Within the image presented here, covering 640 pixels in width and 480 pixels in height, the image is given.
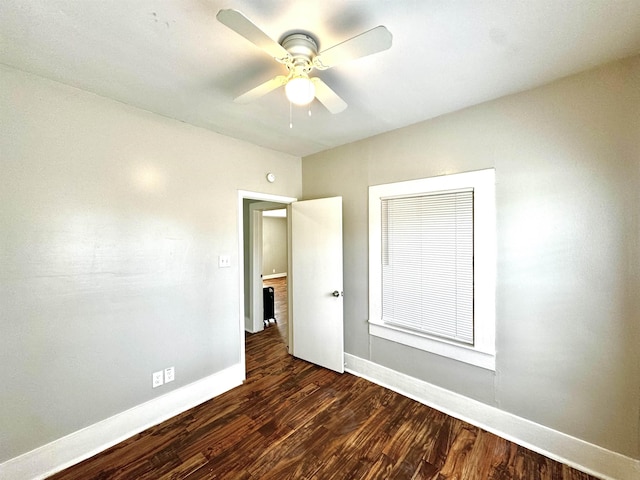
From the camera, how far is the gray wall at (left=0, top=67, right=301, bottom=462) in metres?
1.62

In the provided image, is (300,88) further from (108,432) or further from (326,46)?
(108,432)

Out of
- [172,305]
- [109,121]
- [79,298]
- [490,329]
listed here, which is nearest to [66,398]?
A: [79,298]

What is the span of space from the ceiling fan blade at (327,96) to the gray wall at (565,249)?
3.82 ft

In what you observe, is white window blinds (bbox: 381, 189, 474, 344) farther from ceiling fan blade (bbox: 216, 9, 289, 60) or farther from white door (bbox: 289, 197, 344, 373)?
ceiling fan blade (bbox: 216, 9, 289, 60)

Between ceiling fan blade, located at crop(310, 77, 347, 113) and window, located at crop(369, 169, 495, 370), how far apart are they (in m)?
1.16

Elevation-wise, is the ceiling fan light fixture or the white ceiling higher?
the white ceiling

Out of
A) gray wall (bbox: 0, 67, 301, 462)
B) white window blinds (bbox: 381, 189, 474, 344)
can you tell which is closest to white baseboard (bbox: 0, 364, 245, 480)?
gray wall (bbox: 0, 67, 301, 462)

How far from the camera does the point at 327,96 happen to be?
152 centimetres

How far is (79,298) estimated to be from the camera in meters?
1.83

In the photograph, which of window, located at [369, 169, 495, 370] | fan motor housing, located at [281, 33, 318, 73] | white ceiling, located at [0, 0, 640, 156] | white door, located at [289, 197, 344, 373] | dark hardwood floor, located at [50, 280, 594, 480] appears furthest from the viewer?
white door, located at [289, 197, 344, 373]

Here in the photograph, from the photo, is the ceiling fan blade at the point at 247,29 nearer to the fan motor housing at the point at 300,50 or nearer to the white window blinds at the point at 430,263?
the fan motor housing at the point at 300,50

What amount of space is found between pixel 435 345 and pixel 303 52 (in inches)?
96.4

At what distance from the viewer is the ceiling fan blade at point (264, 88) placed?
1420mm

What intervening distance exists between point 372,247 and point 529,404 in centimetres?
171
